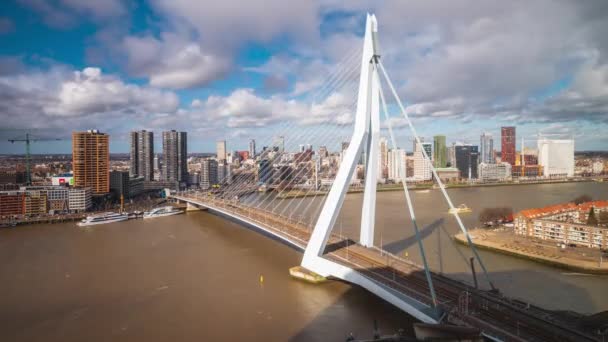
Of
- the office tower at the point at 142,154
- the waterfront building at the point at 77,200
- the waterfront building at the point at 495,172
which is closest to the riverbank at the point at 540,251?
the waterfront building at the point at 77,200

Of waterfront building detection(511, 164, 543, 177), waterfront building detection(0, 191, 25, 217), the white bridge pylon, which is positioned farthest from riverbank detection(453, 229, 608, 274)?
waterfront building detection(511, 164, 543, 177)

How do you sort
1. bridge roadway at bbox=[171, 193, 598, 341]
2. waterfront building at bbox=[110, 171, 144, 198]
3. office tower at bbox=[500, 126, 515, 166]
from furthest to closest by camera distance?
office tower at bbox=[500, 126, 515, 166] → waterfront building at bbox=[110, 171, 144, 198] → bridge roadway at bbox=[171, 193, 598, 341]

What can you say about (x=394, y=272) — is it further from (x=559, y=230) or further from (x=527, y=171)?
(x=527, y=171)

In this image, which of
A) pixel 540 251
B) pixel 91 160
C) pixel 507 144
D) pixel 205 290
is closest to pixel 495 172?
pixel 507 144

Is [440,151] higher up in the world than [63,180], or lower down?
higher up

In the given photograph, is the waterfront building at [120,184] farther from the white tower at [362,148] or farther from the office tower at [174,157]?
the white tower at [362,148]

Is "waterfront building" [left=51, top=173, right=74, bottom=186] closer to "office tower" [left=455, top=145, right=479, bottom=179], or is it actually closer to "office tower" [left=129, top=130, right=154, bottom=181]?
"office tower" [left=129, top=130, right=154, bottom=181]
